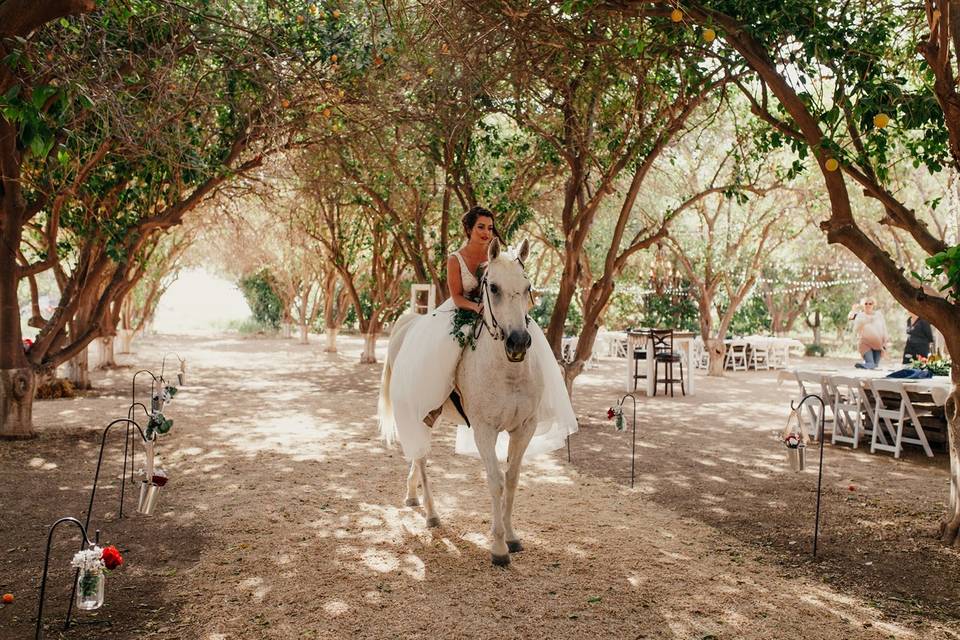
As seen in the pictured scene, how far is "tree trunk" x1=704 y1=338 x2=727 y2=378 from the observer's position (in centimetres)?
2094

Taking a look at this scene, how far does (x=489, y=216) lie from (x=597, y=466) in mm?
4160

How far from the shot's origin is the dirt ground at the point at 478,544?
13.3ft

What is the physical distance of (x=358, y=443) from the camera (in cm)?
974

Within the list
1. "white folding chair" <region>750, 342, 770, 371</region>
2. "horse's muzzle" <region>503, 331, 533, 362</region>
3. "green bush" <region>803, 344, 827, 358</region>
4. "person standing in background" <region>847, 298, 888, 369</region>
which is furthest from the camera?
"green bush" <region>803, 344, 827, 358</region>

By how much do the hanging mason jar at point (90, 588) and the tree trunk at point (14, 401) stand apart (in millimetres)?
7079

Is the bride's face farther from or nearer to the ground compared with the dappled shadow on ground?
farther from the ground

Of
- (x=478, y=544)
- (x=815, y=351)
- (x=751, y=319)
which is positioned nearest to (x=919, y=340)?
(x=478, y=544)

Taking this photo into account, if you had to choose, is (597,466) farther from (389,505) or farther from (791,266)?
(791,266)

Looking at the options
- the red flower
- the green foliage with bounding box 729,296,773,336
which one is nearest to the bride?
the red flower

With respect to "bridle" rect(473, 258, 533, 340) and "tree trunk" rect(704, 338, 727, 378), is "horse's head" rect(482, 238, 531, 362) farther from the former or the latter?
"tree trunk" rect(704, 338, 727, 378)

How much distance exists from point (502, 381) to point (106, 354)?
56.7 ft

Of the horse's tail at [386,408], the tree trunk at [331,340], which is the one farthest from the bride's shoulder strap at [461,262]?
the tree trunk at [331,340]

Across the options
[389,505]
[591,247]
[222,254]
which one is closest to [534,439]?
[389,505]

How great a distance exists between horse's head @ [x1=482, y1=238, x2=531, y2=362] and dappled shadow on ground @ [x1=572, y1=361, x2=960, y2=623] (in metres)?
2.55
